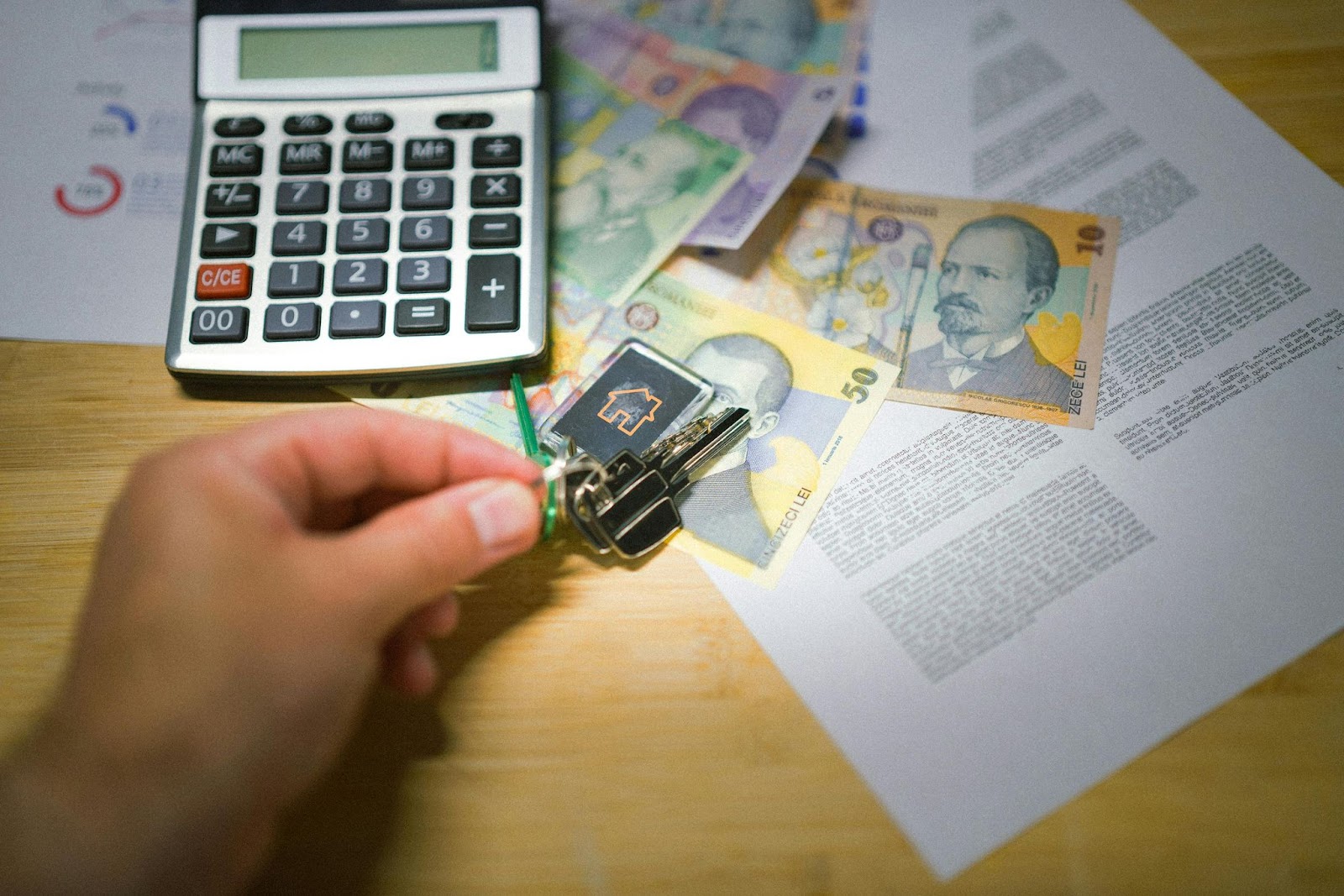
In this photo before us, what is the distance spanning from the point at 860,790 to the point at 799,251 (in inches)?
12.7

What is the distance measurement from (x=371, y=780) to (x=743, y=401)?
0.28 m

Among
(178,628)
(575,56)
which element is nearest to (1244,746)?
(178,628)

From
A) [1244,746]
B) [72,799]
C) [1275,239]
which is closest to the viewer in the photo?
[72,799]

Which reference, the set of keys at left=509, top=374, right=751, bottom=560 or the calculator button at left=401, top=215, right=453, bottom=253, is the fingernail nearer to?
the set of keys at left=509, top=374, right=751, bottom=560

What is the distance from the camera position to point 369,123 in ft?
1.75

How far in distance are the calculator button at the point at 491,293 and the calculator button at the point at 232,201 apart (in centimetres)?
14

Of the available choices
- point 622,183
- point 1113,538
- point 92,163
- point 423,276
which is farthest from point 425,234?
point 1113,538

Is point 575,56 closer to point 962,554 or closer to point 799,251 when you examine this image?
point 799,251

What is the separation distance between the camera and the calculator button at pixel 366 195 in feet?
1.69

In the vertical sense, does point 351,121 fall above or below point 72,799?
above

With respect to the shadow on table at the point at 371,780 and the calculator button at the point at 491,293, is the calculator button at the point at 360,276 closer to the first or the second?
the calculator button at the point at 491,293

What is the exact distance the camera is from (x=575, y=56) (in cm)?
64

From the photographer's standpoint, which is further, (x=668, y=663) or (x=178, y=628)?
(x=668, y=663)

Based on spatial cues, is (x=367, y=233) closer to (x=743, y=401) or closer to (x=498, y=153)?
(x=498, y=153)
